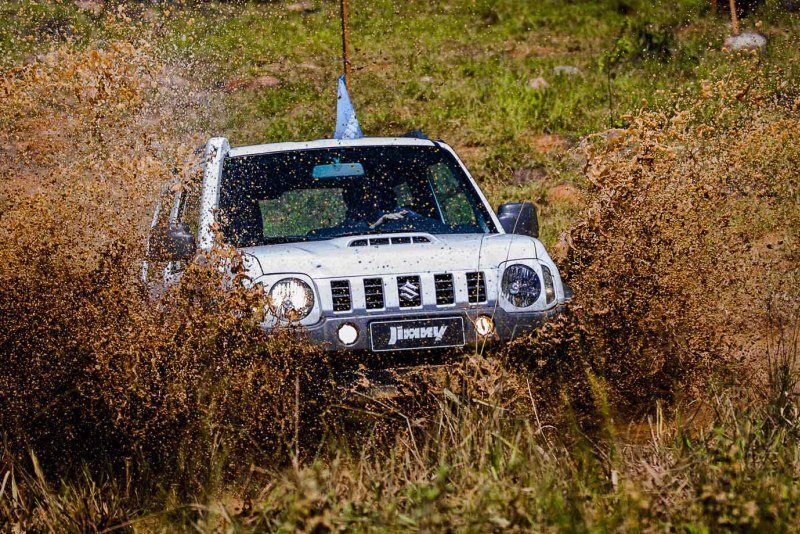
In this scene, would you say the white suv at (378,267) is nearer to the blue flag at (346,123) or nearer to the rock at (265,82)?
the blue flag at (346,123)

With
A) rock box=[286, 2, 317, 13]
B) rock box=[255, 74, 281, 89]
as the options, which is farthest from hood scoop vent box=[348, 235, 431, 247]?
rock box=[286, 2, 317, 13]

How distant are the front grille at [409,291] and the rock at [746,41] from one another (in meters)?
12.7

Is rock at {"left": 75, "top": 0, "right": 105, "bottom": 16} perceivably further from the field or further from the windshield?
the windshield

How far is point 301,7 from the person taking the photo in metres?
20.5

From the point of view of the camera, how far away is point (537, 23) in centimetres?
2020

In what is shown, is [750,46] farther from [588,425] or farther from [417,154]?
[588,425]

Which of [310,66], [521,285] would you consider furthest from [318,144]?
[310,66]

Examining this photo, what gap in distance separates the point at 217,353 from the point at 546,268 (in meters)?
1.64

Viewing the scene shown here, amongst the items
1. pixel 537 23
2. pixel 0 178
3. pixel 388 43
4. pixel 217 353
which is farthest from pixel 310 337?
pixel 537 23

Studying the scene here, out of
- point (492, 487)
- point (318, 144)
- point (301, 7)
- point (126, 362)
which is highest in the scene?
point (301, 7)

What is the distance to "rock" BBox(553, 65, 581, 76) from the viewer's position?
16.3 m

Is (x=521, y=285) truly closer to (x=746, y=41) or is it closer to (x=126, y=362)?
(x=126, y=362)

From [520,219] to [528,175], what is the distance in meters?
7.63

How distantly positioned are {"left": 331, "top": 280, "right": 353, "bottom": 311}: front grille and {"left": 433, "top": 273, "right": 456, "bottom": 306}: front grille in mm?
404
